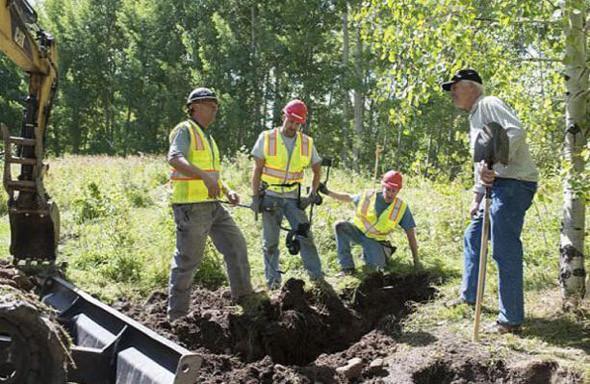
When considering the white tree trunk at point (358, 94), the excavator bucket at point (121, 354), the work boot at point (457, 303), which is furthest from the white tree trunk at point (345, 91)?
the excavator bucket at point (121, 354)

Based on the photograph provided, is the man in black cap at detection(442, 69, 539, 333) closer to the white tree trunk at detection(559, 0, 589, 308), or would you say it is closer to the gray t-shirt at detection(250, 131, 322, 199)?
the white tree trunk at detection(559, 0, 589, 308)

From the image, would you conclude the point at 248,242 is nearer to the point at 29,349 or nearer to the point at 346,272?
the point at 346,272

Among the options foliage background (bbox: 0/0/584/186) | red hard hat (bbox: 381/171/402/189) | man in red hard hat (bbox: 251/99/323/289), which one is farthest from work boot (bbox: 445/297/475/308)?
foliage background (bbox: 0/0/584/186)

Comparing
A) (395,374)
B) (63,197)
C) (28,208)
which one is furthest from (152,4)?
(395,374)

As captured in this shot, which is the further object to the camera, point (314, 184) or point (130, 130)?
point (130, 130)

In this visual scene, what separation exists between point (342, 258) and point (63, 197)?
26.8ft

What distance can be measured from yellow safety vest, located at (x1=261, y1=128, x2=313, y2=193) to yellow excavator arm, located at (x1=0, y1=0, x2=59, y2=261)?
2.50 m

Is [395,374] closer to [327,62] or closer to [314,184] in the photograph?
[314,184]

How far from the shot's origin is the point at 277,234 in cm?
717

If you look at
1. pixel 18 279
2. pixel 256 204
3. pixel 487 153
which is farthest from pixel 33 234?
pixel 487 153

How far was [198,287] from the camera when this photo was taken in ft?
24.7

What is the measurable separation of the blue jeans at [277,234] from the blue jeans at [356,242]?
28.7 inches

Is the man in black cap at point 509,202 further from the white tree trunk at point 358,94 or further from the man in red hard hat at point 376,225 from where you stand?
the white tree trunk at point 358,94

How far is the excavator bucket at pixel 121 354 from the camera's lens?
152 inches
